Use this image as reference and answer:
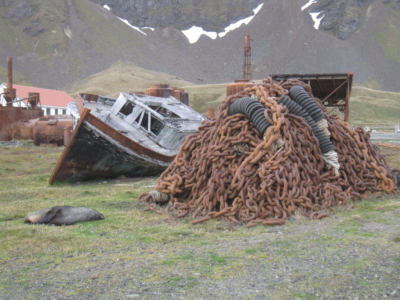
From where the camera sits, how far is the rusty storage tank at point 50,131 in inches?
875

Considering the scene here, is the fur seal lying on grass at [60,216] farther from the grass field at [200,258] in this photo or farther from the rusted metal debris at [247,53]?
the rusted metal debris at [247,53]

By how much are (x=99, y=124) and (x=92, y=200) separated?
3.25 metres

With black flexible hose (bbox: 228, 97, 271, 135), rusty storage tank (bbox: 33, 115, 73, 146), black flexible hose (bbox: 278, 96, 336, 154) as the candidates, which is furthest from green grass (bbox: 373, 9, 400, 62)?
black flexible hose (bbox: 228, 97, 271, 135)

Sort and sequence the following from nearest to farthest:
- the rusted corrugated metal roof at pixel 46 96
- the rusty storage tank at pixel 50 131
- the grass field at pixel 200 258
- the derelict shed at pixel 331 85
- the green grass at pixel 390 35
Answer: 1. the grass field at pixel 200 258
2. the derelict shed at pixel 331 85
3. the rusty storage tank at pixel 50 131
4. the rusted corrugated metal roof at pixel 46 96
5. the green grass at pixel 390 35

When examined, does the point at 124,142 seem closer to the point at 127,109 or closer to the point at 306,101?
the point at 127,109

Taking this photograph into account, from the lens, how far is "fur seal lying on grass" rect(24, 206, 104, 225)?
227 inches

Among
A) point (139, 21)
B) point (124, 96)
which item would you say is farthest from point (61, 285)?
point (139, 21)

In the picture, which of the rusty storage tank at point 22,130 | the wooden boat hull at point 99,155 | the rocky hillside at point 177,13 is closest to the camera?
the wooden boat hull at point 99,155

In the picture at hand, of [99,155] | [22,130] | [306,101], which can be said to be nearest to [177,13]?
[22,130]

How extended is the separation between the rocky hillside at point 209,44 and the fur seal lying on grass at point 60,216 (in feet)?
282

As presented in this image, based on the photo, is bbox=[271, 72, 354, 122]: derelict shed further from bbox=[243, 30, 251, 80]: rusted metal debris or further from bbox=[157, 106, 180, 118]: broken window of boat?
bbox=[243, 30, 251, 80]: rusted metal debris

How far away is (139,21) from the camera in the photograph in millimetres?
136875

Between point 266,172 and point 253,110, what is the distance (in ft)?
4.08

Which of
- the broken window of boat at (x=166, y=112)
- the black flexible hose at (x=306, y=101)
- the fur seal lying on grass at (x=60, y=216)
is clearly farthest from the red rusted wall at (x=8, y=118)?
the black flexible hose at (x=306, y=101)
